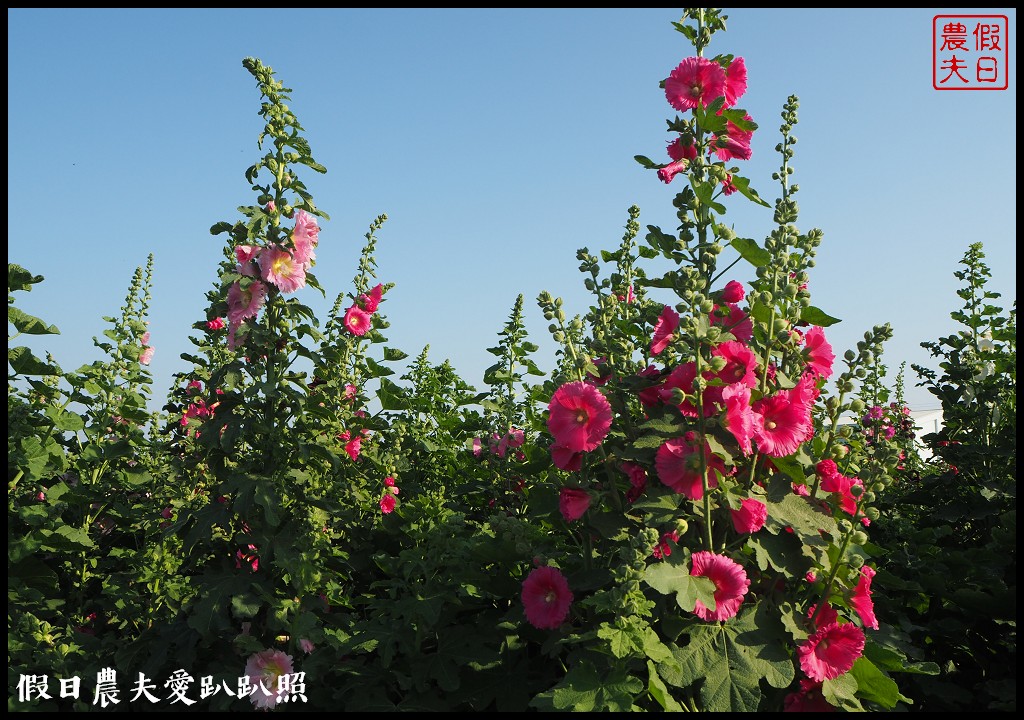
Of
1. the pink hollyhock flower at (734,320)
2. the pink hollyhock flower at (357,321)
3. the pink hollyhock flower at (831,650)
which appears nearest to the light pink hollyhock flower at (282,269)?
the pink hollyhock flower at (357,321)

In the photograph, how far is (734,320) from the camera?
2424 mm

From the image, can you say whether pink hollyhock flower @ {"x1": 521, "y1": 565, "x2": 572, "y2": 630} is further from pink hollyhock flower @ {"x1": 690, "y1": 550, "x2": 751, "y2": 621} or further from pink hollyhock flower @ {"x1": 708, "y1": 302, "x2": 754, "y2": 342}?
pink hollyhock flower @ {"x1": 708, "y1": 302, "x2": 754, "y2": 342}

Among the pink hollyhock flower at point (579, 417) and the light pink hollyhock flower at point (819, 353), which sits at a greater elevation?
the light pink hollyhock flower at point (819, 353)

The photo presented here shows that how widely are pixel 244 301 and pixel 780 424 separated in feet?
6.60

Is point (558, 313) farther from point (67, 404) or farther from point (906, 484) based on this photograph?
point (906, 484)

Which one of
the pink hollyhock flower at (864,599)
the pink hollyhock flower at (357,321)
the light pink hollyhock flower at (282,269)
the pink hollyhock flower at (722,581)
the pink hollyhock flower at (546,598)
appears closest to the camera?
the pink hollyhock flower at (722,581)

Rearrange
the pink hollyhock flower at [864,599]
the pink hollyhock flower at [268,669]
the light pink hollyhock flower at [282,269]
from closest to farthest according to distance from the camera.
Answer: the pink hollyhock flower at [864,599] < the pink hollyhock flower at [268,669] < the light pink hollyhock flower at [282,269]

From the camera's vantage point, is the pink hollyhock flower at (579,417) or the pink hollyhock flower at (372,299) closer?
the pink hollyhock flower at (579,417)

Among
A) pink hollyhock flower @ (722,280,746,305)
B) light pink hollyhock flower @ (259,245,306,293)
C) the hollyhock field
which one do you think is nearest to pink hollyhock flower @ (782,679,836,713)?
the hollyhock field

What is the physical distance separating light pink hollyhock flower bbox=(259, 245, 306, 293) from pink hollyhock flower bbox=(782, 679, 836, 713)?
2234 mm

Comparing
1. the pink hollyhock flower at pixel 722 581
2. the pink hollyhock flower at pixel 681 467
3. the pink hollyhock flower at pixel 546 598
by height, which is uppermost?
the pink hollyhock flower at pixel 681 467

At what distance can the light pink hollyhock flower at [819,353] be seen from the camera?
2455mm

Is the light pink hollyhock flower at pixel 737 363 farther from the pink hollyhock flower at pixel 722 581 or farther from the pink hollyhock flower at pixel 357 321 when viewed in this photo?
the pink hollyhock flower at pixel 357 321

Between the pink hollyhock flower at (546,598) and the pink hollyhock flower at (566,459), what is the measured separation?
0.33m
